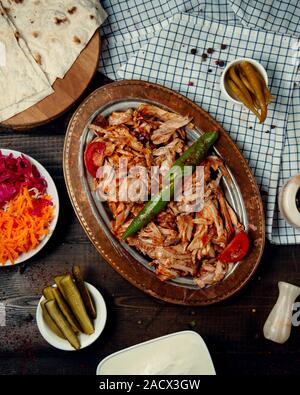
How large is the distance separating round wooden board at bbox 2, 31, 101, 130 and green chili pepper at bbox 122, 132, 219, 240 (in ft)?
2.55

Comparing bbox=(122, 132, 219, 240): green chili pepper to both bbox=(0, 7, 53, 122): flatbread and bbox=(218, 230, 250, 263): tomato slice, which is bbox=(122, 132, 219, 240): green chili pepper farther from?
bbox=(0, 7, 53, 122): flatbread

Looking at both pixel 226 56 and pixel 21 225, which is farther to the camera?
pixel 226 56

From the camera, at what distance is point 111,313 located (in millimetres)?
3658

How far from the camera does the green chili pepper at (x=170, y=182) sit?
11.2 ft

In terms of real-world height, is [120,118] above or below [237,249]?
above

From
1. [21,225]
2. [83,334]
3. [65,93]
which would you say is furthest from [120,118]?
[83,334]

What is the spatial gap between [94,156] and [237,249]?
1.09 metres

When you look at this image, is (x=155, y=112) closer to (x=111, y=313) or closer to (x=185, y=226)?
(x=185, y=226)

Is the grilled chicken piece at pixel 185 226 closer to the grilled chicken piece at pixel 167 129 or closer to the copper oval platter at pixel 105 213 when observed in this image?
the copper oval platter at pixel 105 213

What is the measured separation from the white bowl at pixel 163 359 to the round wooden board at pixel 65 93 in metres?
1.57

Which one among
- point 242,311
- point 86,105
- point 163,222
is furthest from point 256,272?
point 86,105

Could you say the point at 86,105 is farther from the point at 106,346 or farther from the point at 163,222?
the point at 106,346

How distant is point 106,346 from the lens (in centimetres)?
363

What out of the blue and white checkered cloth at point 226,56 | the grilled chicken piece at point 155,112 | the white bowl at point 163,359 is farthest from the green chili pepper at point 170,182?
the white bowl at point 163,359
